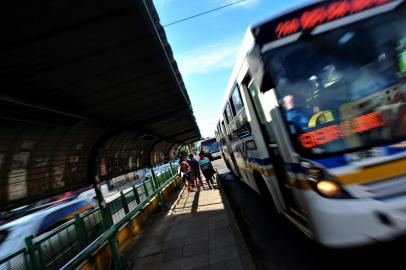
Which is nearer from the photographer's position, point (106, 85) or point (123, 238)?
point (106, 85)

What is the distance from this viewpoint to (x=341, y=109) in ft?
13.4

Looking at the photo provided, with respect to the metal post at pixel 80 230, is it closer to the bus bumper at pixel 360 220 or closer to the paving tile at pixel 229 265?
the paving tile at pixel 229 265

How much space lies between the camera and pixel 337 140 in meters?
4.02

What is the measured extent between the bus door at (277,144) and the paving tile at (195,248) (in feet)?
7.37

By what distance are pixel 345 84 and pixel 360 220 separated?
64.8 inches

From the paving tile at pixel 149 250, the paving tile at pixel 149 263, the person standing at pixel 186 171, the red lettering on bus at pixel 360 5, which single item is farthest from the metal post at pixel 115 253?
the person standing at pixel 186 171

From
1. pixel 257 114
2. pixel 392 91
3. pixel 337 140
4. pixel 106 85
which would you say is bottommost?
pixel 337 140

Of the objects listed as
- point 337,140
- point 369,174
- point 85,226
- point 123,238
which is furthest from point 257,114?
point 123,238

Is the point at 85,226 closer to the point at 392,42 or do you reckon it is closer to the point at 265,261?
the point at 265,261

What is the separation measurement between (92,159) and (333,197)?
713 centimetres

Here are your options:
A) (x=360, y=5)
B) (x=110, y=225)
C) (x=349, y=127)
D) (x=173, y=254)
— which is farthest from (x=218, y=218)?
(x=360, y=5)

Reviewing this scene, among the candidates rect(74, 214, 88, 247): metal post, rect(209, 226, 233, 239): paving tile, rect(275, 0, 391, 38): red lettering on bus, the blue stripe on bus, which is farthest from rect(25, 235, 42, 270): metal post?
rect(275, 0, 391, 38): red lettering on bus

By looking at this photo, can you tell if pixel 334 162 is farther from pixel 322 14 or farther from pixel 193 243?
pixel 193 243

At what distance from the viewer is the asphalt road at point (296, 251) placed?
448 cm
